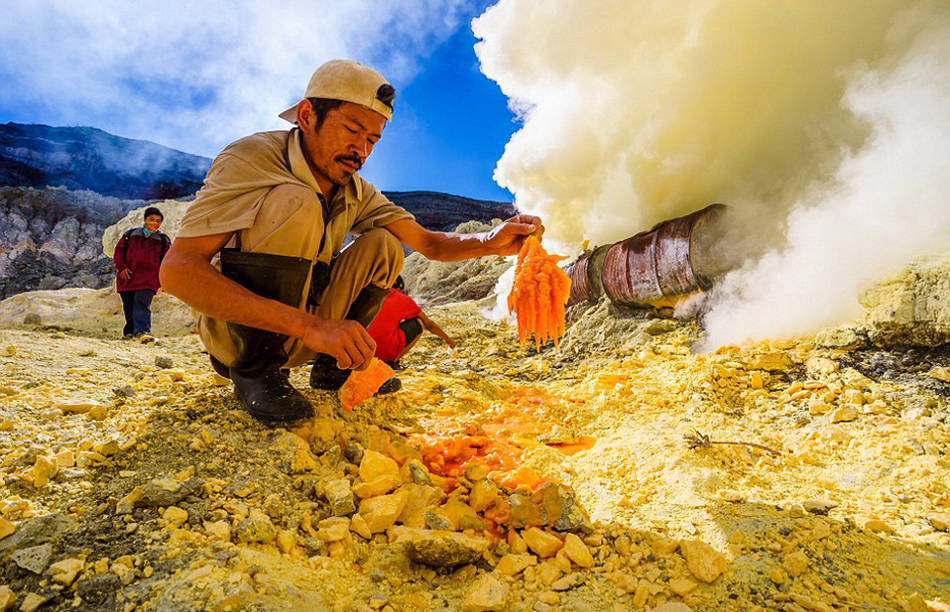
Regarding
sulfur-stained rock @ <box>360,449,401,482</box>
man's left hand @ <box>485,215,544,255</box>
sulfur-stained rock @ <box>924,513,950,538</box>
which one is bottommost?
sulfur-stained rock @ <box>360,449,401,482</box>

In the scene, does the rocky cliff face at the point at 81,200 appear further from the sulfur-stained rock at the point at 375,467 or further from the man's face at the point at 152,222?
the sulfur-stained rock at the point at 375,467

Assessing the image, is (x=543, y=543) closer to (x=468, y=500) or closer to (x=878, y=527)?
(x=468, y=500)

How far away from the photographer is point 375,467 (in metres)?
1.40

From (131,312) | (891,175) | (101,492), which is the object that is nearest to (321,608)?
(101,492)

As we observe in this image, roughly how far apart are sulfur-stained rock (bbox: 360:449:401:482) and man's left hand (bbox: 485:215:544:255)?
103 cm

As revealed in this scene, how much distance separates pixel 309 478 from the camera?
4.28 ft

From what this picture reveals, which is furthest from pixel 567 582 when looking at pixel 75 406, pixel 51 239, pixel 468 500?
pixel 51 239

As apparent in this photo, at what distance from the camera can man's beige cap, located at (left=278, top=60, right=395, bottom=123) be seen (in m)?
1.54

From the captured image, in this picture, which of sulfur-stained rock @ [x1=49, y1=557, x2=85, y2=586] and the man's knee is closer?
sulfur-stained rock @ [x1=49, y1=557, x2=85, y2=586]

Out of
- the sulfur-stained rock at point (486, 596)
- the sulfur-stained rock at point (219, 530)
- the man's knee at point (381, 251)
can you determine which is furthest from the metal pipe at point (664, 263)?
the sulfur-stained rock at point (219, 530)

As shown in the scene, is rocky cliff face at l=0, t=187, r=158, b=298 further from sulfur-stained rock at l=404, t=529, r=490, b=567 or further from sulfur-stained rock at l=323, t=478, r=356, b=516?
sulfur-stained rock at l=404, t=529, r=490, b=567

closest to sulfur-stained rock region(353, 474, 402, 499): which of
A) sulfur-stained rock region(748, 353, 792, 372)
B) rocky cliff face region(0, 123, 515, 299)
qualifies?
sulfur-stained rock region(748, 353, 792, 372)

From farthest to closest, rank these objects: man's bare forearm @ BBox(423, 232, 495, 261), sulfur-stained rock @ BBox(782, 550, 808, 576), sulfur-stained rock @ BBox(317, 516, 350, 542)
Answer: man's bare forearm @ BBox(423, 232, 495, 261), sulfur-stained rock @ BBox(317, 516, 350, 542), sulfur-stained rock @ BBox(782, 550, 808, 576)

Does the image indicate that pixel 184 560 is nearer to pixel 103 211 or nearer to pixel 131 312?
pixel 131 312
